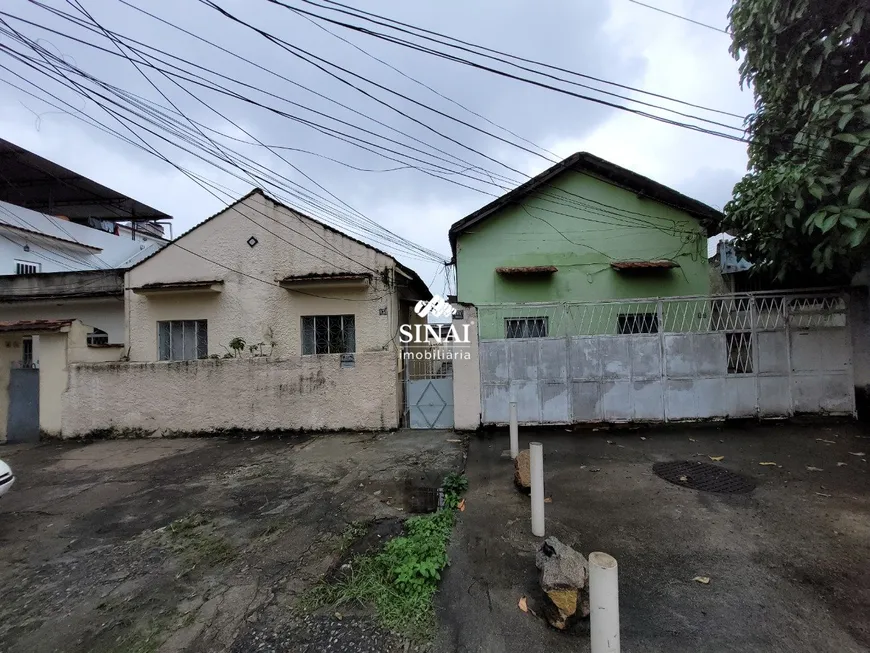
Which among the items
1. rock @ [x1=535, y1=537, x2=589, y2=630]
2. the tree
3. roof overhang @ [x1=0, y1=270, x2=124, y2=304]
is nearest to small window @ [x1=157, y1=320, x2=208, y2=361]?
roof overhang @ [x1=0, y1=270, x2=124, y2=304]

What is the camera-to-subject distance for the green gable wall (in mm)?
8773

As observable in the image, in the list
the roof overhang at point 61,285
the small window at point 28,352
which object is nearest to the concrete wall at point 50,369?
the small window at point 28,352

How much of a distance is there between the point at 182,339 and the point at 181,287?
1.39m

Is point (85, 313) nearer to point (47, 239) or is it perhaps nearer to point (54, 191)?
Result: point (47, 239)

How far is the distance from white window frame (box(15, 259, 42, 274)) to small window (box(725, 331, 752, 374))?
2121cm

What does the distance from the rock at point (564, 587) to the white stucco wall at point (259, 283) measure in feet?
20.0

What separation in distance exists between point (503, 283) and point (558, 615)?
7551 millimetres

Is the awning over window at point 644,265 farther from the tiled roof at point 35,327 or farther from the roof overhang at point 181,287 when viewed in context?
the tiled roof at point 35,327

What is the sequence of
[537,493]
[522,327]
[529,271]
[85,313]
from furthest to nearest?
[85,313] < [529,271] < [522,327] < [537,493]

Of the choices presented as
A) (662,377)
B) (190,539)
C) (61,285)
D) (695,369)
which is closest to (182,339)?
(61,285)

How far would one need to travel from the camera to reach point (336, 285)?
26.6ft

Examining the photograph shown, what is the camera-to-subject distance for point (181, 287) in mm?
8297

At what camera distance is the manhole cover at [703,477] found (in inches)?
160

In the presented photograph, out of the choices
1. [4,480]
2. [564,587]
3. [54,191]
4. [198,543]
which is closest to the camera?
[564,587]
